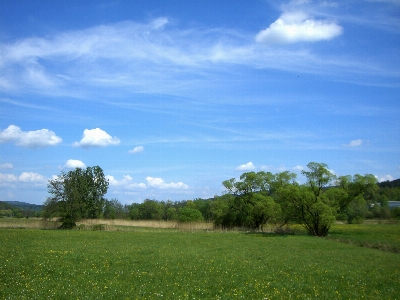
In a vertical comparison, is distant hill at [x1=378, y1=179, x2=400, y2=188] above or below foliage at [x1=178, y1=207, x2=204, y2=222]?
above

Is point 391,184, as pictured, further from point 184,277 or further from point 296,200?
point 184,277

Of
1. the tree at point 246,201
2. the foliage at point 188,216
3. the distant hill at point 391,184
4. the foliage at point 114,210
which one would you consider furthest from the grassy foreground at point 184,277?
the distant hill at point 391,184

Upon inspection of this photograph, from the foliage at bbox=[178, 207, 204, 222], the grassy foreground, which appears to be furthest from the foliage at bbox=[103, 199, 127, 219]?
the grassy foreground

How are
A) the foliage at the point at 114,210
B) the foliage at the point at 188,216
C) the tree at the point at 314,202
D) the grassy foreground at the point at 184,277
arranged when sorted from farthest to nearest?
the foliage at the point at 114,210, the foliage at the point at 188,216, the tree at the point at 314,202, the grassy foreground at the point at 184,277

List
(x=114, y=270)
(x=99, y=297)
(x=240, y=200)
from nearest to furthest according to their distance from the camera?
1. (x=99, y=297)
2. (x=114, y=270)
3. (x=240, y=200)

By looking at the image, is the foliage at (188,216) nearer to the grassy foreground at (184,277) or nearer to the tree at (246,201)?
the tree at (246,201)

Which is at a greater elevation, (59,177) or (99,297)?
(59,177)

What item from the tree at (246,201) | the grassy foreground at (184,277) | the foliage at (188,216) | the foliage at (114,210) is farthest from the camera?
the foliage at (114,210)

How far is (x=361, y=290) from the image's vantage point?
52.5 ft

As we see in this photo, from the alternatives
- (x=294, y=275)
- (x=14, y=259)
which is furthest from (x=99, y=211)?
(x=294, y=275)

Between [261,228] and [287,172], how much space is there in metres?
14.5

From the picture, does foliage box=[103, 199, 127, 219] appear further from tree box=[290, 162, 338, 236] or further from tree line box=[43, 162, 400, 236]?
tree box=[290, 162, 338, 236]

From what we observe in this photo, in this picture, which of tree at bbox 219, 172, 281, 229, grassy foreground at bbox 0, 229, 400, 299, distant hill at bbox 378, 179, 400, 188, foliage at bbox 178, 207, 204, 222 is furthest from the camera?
distant hill at bbox 378, 179, 400, 188

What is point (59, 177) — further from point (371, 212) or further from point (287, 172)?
point (371, 212)
